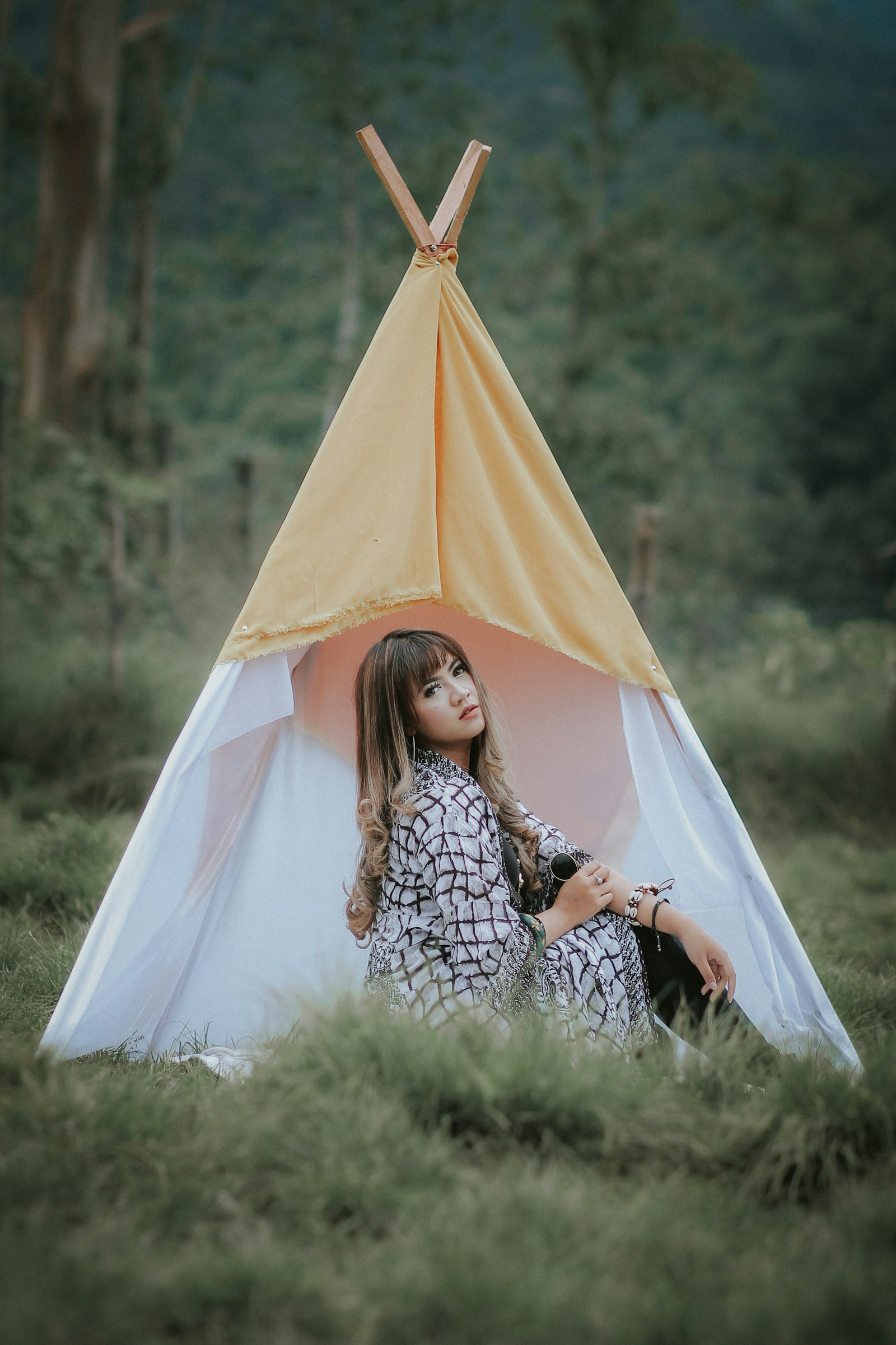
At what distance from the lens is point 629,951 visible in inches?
109

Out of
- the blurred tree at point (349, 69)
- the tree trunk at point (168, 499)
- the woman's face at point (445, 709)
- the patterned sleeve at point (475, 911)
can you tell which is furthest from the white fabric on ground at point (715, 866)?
the blurred tree at point (349, 69)

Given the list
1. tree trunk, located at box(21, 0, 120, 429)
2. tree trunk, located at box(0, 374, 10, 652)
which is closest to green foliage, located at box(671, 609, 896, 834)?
tree trunk, located at box(0, 374, 10, 652)

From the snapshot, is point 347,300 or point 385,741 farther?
point 347,300

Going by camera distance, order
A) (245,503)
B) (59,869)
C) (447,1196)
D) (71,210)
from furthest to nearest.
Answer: (71,210) → (245,503) → (59,869) → (447,1196)

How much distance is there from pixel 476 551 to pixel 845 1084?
1.59 m

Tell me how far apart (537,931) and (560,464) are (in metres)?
12.0

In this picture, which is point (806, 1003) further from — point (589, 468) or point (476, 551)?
point (589, 468)

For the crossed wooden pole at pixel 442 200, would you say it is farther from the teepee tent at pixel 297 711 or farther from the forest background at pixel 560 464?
the forest background at pixel 560 464

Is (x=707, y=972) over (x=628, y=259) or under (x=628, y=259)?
under

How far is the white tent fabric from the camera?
2787mm

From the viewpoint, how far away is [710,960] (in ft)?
8.80

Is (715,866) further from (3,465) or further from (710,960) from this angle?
(3,465)

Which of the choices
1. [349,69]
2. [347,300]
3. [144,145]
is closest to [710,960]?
[144,145]

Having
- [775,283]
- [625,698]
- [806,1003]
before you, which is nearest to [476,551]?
[625,698]
